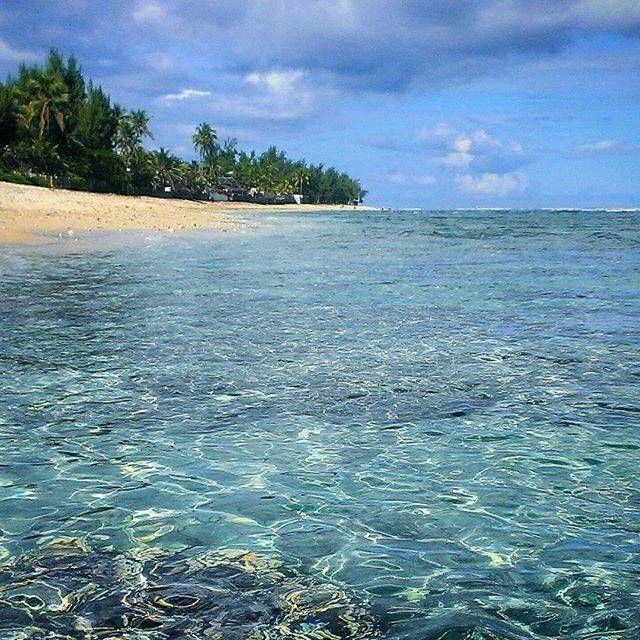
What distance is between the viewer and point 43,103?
79688 mm

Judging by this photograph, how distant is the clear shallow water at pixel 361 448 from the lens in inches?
163

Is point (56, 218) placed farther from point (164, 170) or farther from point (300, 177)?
point (300, 177)

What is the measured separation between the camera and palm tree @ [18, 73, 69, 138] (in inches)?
3103

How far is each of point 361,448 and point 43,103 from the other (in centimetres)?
8295

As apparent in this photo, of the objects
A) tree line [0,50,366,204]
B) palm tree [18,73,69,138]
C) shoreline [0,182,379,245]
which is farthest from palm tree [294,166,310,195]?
shoreline [0,182,379,245]

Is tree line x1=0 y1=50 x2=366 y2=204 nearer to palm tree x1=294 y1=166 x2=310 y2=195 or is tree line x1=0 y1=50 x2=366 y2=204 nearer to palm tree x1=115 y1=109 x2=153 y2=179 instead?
palm tree x1=115 y1=109 x2=153 y2=179

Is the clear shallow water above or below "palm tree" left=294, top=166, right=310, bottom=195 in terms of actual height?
below

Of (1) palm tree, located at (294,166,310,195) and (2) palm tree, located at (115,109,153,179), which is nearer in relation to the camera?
(2) palm tree, located at (115,109,153,179)

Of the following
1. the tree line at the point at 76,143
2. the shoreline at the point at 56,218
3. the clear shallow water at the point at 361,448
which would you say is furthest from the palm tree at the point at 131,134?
the clear shallow water at the point at 361,448

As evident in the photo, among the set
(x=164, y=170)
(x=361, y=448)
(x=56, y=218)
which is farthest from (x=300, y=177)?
(x=361, y=448)

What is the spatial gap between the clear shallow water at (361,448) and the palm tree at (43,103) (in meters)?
72.9

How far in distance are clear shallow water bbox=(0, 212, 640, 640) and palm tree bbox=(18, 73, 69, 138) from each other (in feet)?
239

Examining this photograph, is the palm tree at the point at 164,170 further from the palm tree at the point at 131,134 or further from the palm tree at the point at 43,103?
the palm tree at the point at 43,103

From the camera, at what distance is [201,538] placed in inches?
179
